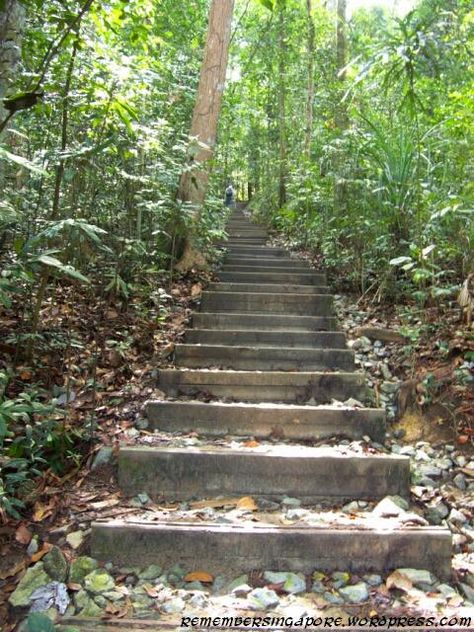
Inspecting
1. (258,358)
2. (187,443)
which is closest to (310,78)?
(258,358)

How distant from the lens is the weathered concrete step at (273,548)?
7.22 feet

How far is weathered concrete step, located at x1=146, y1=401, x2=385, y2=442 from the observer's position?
3076 millimetres

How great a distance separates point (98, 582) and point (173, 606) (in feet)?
1.15

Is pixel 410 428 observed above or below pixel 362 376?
below

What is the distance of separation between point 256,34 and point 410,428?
11960mm

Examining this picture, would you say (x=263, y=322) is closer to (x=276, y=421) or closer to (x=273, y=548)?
(x=276, y=421)

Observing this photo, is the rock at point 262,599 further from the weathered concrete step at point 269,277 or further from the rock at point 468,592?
the weathered concrete step at point 269,277

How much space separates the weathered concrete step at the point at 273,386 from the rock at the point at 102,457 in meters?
0.83

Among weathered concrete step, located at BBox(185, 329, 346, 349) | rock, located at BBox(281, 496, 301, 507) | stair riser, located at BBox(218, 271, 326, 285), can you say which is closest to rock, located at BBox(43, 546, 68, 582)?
rock, located at BBox(281, 496, 301, 507)

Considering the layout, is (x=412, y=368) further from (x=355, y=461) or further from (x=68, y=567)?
(x=68, y=567)

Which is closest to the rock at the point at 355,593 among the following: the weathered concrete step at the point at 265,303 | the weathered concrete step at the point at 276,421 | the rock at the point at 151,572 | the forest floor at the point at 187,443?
the forest floor at the point at 187,443

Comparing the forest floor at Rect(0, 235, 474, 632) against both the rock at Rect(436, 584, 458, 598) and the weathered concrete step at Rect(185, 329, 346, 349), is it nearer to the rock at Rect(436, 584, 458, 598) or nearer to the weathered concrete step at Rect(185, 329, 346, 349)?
the rock at Rect(436, 584, 458, 598)

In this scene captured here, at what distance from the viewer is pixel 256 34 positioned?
485 inches

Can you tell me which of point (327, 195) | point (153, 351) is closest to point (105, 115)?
point (153, 351)
